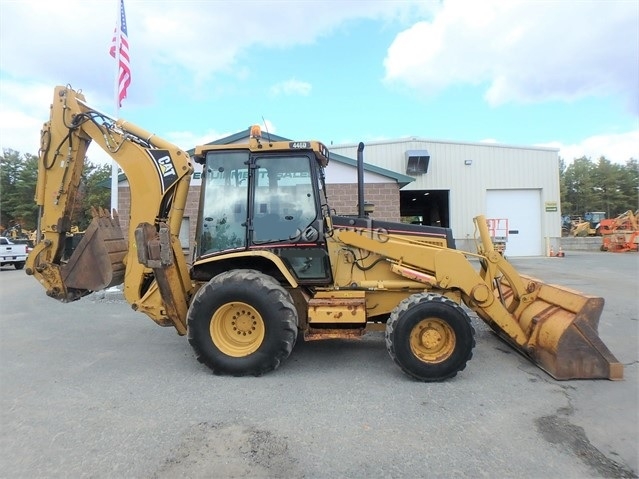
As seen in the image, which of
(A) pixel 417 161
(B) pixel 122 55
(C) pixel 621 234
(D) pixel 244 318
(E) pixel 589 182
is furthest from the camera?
(E) pixel 589 182

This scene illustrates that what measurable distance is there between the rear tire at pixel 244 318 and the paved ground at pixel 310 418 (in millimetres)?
195

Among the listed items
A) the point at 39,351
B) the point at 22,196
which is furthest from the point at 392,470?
the point at 22,196

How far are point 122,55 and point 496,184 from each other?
58.0 feet

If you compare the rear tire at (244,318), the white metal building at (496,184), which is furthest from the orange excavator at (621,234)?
the rear tire at (244,318)

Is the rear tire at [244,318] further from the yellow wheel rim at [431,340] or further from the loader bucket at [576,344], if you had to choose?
the loader bucket at [576,344]

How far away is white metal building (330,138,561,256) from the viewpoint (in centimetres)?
2219

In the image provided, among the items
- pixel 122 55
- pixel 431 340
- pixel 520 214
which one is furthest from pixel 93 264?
pixel 520 214

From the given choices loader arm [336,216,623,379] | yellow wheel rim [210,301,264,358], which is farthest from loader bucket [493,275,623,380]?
yellow wheel rim [210,301,264,358]

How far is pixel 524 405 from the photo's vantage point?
13.8ft

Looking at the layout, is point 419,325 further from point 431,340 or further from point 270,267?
point 270,267

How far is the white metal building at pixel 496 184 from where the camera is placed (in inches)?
874

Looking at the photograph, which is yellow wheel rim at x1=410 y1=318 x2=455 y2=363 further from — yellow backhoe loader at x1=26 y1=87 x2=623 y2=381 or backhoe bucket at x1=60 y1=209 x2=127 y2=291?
backhoe bucket at x1=60 y1=209 x2=127 y2=291

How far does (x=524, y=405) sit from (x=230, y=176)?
4056 millimetres

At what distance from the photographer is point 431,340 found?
4922 millimetres
